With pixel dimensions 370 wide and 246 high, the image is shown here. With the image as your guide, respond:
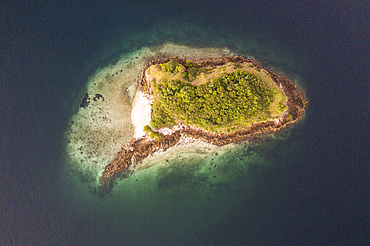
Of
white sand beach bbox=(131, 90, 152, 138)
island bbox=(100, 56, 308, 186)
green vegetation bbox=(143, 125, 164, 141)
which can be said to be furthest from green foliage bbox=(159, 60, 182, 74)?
green vegetation bbox=(143, 125, 164, 141)

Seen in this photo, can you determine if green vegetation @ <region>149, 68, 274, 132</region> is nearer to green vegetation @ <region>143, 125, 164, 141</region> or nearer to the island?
the island

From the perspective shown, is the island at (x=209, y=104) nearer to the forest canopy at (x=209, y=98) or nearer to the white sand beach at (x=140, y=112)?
the forest canopy at (x=209, y=98)

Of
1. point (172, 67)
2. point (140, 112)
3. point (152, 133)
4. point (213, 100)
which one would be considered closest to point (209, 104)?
point (213, 100)

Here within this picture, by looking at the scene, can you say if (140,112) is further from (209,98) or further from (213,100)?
(213,100)

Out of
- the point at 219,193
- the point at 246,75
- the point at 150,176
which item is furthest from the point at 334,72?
the point at 150,176

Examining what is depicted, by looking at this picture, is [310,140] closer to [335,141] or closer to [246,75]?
[335,141]

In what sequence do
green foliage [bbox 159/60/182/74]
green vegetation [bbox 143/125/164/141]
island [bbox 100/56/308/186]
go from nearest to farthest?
island [bbox 100/56/308/186] < green foliage [bbox 159/60/182/74] < green vegetation [bbox 143/125/164/141]
